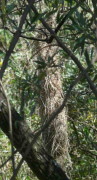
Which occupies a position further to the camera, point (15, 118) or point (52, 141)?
point (52, 141)

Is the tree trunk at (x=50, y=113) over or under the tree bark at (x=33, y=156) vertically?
over

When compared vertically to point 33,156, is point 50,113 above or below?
above

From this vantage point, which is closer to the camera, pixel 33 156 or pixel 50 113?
pixel 33 156

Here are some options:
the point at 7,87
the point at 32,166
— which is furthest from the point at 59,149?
the point at 32,166

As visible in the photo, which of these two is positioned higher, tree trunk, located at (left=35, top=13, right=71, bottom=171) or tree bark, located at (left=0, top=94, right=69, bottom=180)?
tree trunk, located at (left=35, top=13, right=71, bottom=171)

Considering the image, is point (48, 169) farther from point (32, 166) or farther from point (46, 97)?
point (46, 97)

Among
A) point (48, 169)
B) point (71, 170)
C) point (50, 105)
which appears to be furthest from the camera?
point (50, 105)

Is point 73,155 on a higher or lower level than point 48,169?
higher

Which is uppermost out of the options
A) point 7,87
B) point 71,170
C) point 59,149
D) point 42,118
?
point 7,87

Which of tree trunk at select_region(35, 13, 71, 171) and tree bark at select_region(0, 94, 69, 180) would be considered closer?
tree bark at select_region(0, 94, 69, 180)

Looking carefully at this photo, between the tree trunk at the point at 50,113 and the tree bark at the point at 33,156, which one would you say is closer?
the tree bark at the point at 33,156

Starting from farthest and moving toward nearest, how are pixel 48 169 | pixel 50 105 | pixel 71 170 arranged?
1. pixel 50 105
2. pixel 71 170
3. pixel 48 169

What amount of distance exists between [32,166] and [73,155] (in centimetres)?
205

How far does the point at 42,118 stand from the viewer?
4012 mm
